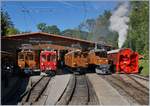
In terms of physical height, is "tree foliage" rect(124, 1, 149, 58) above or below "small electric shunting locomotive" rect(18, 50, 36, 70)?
above

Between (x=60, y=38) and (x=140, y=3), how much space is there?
1622cm

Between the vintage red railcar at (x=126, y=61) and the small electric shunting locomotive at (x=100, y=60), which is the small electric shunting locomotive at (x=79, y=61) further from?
the vintage red railcar at (x=126, y=61)

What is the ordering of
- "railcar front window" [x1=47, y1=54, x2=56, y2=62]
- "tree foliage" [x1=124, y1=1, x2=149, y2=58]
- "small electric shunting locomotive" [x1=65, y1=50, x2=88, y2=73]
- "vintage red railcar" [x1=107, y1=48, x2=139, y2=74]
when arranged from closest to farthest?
"railcar front window" [x1=47, y1=54, x2=56, y2=62] < "vintage red railcar" [x1=107, y1=48, x2=139, y2=74] < "small electric shunting locomotive" [x1=65, y1=50, x2=88, y2=73] < "tree foliage" [x1=124, y1=1, x2=149, y2=58]

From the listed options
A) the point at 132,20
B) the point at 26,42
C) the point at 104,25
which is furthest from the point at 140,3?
the point at 104,25

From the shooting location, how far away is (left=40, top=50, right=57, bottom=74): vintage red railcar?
42406 mm

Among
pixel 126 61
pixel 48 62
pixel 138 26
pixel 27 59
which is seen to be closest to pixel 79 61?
pixel 48 62

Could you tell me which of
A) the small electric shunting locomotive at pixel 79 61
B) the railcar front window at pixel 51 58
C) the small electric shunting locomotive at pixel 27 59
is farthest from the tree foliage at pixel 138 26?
the small electric shunting locomotive at pixel 27 59

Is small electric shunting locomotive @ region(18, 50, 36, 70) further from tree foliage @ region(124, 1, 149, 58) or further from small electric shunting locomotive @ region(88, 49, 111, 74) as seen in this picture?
tree foliage @ region(124, 1, 149, 58)

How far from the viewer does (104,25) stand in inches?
4434

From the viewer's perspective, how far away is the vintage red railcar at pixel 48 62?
139 ft

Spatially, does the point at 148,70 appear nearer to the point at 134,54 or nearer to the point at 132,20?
the point at 134,54

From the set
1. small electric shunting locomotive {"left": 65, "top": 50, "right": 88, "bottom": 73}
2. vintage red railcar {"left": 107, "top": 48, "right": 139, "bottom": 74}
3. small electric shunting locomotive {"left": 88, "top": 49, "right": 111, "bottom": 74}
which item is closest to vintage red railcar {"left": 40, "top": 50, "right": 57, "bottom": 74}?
small electric shunting locomotive {"left": 65, "top": 50, "right": 88, "bottom": 73}

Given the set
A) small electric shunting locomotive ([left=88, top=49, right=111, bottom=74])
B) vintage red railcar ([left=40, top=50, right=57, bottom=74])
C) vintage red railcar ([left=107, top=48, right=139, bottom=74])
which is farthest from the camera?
small electric shunting locomotive ([left=88, top=49, right=111, bottom=74])

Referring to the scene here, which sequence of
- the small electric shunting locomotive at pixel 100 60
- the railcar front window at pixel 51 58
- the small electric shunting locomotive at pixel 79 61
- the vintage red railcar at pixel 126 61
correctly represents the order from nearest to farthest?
the railcar front window at pixel 51 58, the vintage red railcar at pixel 126 61, the small electric shunting locomotive at pixel 100 60, the small electric shunting locomotive at pixel 79 61
